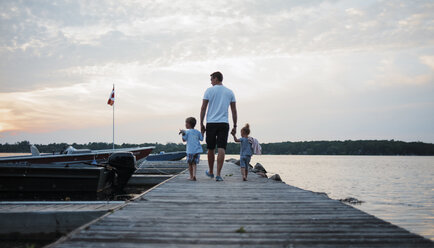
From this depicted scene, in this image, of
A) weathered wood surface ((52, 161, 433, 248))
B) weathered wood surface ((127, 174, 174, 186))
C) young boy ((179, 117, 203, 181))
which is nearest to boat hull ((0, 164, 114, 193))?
weathered wood surface ((127, 174, 174, 186))

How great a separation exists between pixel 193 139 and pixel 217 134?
2.99 feet

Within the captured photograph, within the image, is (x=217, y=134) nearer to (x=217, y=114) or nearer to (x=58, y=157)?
(x=217, y=114)

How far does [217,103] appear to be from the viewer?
6.94 metres

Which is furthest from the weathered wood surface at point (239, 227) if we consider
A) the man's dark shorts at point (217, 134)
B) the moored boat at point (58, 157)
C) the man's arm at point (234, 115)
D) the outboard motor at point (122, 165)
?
the moored boat at point (58, 157)

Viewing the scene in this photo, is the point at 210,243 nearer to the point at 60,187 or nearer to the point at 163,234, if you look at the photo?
the point at 163,234

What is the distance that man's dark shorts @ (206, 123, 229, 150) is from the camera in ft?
22.7

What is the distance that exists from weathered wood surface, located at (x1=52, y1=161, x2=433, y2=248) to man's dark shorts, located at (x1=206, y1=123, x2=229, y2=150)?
253 cm

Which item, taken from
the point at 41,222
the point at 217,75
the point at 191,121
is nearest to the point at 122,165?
the point at 191,121

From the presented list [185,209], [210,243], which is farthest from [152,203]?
[210,243]

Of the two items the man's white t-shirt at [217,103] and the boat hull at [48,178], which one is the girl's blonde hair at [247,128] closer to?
the man's white t-shirt at [217,103]

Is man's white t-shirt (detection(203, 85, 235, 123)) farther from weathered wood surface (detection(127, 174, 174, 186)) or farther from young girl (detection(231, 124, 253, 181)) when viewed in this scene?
weathered wood surface (detection(127, 174, 174, 186))

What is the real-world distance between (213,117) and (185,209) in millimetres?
3190

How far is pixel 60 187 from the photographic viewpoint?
33.7ft

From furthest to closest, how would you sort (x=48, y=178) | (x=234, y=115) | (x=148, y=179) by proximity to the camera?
(x=148, y=179) → (x=48, y=178) → (x=234, y=115)
